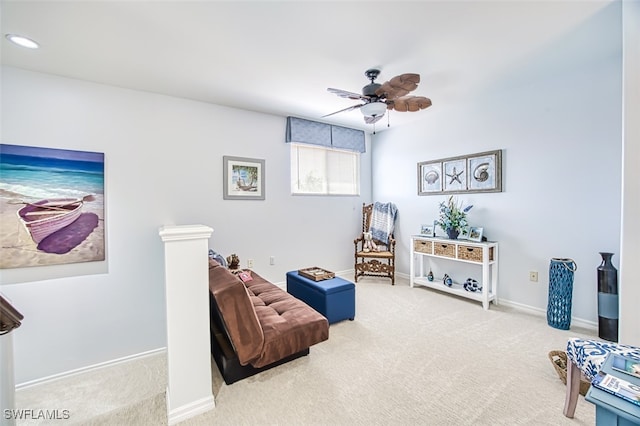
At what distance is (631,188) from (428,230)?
236cm

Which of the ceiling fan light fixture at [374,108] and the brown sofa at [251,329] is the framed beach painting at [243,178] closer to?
the brown sofa at [251,329]

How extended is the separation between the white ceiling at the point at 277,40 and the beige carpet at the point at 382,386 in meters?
2.61

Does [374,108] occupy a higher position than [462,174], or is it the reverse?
[374,108]

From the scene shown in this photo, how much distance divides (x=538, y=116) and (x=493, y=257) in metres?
1.73

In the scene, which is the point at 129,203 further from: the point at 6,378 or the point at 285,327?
the point at 285,327

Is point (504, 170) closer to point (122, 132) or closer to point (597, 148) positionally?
point (597, 148)

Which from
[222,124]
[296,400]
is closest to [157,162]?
[222,124]

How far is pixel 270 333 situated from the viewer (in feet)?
6.52

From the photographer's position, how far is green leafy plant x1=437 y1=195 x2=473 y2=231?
3.66m

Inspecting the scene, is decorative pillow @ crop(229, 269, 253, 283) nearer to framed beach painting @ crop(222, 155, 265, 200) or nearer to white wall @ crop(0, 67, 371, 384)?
white wall @ crop(0, 67, 371, 384)

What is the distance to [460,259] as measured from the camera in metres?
3.51

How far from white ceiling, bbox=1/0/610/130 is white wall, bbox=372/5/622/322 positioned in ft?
1.68

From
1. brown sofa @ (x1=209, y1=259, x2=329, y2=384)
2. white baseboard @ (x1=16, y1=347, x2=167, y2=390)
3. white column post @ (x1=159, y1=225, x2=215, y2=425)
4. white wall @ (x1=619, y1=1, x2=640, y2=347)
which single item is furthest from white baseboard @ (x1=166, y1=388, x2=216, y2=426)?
white wall @ (x1=619, y1=1, x2=640, y2=347)

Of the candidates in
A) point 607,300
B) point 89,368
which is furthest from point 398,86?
point 89,368
